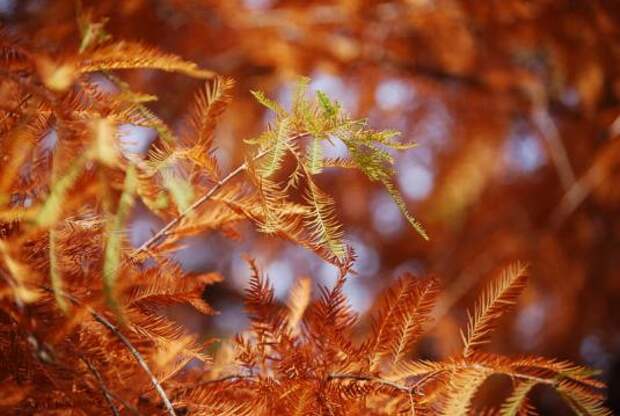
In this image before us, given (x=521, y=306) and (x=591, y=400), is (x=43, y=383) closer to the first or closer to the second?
(x=591, y=400)

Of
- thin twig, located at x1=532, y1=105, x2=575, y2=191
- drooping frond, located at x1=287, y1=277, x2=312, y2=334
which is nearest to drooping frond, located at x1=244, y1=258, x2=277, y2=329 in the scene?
drooping frond, located at x1=287, y1=277, x2=312, y2=334

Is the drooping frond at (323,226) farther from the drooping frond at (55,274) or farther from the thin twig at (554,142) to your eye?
the thin twig at (554,142)

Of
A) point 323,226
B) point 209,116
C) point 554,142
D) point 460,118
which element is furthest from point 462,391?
point 460,118

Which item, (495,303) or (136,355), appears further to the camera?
(495,303)

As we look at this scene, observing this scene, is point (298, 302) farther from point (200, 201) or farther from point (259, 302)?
point (200, 201)

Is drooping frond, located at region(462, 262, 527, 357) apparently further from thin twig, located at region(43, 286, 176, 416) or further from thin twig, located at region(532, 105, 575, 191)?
thin twig, located at region(532, 105, 575, 191)

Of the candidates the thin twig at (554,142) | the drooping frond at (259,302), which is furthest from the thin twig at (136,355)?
the thin twig at (554,142)
